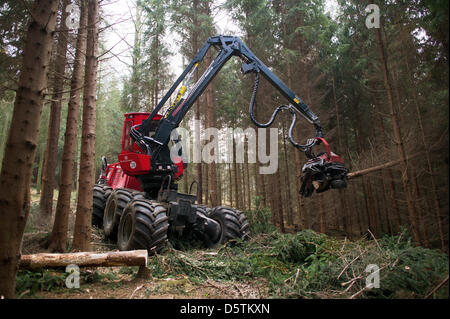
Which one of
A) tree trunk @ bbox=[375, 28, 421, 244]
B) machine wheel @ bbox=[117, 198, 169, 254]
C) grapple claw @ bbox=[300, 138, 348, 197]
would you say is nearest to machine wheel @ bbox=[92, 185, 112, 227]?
machine wheel @ bbox=[117, 198, 169, 254]

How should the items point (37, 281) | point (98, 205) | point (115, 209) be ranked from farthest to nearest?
point (98, 205) < point (115, 209) < point (37, 281)

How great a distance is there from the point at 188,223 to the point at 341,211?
495 inches

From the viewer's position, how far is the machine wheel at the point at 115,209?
6.11 meters

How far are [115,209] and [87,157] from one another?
4.86 ft

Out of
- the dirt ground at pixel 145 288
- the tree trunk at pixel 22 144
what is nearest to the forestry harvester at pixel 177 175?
the dirt ground at pixel 145 288

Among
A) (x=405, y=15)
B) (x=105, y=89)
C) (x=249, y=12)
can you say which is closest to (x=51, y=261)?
(x=405, y=15)

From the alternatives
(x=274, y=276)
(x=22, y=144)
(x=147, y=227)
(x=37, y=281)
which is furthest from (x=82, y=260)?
(x=274, y=276)

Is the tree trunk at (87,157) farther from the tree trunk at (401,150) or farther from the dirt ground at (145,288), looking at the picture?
the tree trunk at (401,150)

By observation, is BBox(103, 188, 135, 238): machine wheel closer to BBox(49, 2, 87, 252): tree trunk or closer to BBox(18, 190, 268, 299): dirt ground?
BBox(49, 2, 87, 252): tree trunk

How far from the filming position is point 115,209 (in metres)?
6.18

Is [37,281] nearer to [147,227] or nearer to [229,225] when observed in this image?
[147,227]

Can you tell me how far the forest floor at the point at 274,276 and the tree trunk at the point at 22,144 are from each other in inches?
23.0

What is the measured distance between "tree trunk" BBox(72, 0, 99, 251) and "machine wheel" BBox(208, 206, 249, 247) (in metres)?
2.83
